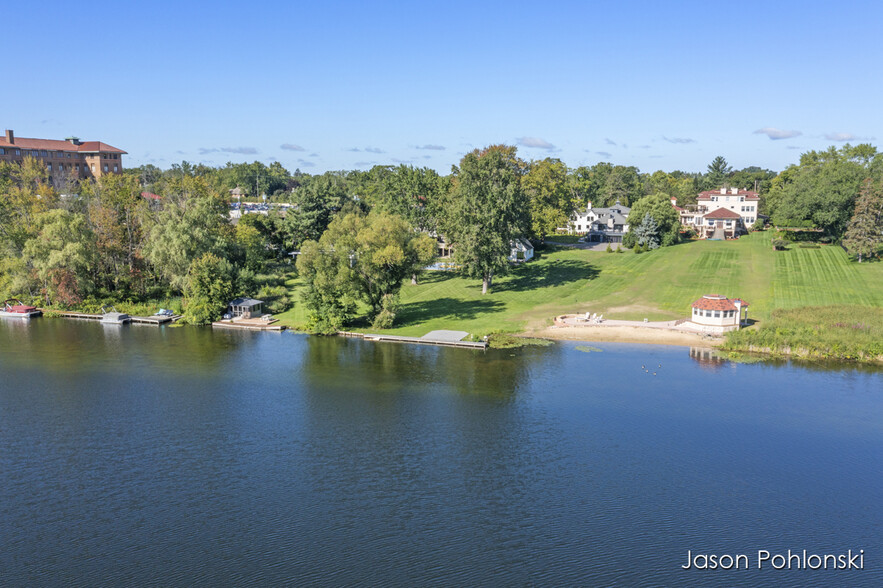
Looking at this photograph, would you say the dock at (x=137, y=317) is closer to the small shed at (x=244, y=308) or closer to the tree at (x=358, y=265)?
the small shed at (x=244, y=308)

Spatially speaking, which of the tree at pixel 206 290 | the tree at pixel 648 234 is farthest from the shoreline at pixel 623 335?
the tree at pixel 648 234

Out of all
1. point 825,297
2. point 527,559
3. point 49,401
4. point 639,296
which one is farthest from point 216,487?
point 825,297

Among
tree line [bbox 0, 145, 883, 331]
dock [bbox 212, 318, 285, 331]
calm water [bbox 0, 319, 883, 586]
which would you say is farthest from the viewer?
dock [bbox 212, 318, 285, 331]

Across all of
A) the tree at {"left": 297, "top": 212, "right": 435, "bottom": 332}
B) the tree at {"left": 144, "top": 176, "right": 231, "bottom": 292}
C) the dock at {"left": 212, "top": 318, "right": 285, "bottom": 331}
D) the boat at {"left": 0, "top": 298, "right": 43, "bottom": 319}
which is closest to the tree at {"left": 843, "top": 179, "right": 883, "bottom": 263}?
the tree at {"left": 297, "top": 212, "right": 435, "bottom": 332}

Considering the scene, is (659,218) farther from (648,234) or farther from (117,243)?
(117,243)

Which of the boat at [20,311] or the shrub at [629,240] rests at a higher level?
the shrub at [629,240]

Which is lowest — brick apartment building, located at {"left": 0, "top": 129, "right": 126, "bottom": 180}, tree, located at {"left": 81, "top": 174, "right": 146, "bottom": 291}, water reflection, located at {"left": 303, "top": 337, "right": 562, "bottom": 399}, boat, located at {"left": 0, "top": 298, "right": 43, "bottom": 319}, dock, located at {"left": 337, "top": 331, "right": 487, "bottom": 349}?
water reflection, located at {"left": 303, "top": 337, "right": 562, "bottom": 399}

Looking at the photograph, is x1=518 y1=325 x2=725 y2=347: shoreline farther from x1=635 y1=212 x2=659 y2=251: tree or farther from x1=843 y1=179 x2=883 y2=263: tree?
x1=635 y1=212 x2=659 y2=251: tree
